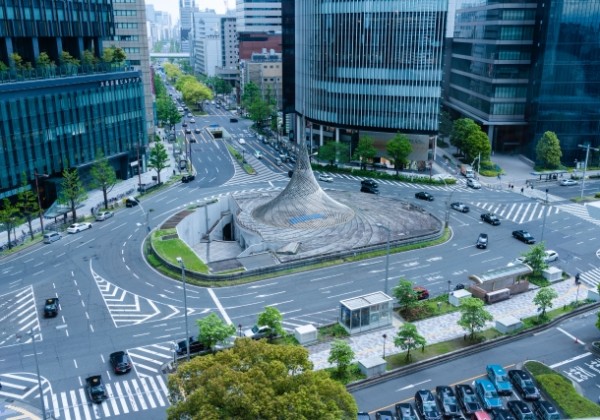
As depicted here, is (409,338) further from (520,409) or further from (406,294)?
(520,409)

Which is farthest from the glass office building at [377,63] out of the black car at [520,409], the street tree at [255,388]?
the street tree at [255,388]

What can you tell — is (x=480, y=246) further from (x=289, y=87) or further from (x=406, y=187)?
(x=289, y=87)

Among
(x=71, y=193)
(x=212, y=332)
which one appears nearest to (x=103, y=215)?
(x=71, y=193)

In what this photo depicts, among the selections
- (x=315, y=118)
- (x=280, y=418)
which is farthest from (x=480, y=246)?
(x=315, y=118)

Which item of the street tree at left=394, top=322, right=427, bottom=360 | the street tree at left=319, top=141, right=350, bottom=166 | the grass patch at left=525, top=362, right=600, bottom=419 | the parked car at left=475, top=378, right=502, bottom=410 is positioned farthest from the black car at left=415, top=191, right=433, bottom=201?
the parked car at left=475, top=378, right=502, bottom=410

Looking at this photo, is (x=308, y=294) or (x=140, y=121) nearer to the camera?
(x=308, y=294)

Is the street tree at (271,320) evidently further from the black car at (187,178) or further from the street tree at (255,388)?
the black car at (187,178)
